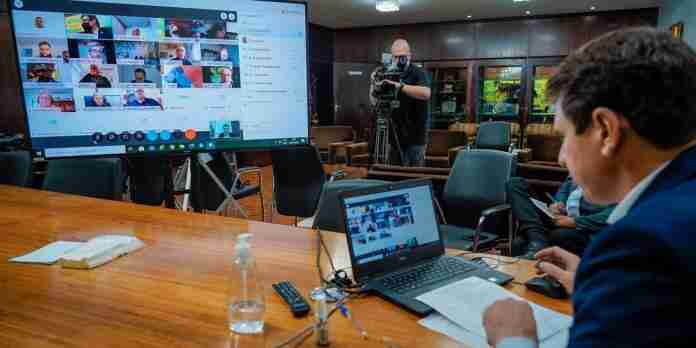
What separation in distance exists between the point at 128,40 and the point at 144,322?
1269 mm

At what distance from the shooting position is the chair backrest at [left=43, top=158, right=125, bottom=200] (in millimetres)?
2611

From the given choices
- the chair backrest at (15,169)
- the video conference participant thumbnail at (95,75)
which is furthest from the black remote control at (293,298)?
the chair backrest at (15,169)

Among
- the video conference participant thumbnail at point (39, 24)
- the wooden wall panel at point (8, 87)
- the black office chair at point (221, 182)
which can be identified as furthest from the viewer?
the wooden wall panel at point (8, 87)

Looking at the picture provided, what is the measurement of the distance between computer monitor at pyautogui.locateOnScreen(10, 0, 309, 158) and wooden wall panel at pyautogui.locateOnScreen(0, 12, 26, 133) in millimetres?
4111

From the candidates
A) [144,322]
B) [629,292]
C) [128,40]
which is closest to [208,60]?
[128,40]

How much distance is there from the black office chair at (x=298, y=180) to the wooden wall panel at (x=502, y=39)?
20.3 ft

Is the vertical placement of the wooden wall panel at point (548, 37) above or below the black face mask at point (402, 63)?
above

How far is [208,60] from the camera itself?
1.93m

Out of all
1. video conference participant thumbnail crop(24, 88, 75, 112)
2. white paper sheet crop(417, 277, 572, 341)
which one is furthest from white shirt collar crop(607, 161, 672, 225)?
video conference participant thumbnail crop(24, 88, 75, 112)

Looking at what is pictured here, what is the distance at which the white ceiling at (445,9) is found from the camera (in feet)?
22.4

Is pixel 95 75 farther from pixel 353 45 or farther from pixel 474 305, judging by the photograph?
pixel 353 45

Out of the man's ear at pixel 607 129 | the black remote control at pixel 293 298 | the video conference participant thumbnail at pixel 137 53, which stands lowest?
the black remote control at pixel 293 298

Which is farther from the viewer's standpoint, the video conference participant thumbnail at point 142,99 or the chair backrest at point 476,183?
the chair backrest at point 476,183

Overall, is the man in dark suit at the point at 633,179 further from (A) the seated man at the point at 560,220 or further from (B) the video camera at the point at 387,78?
(B) the video camera at the point at 387,78
